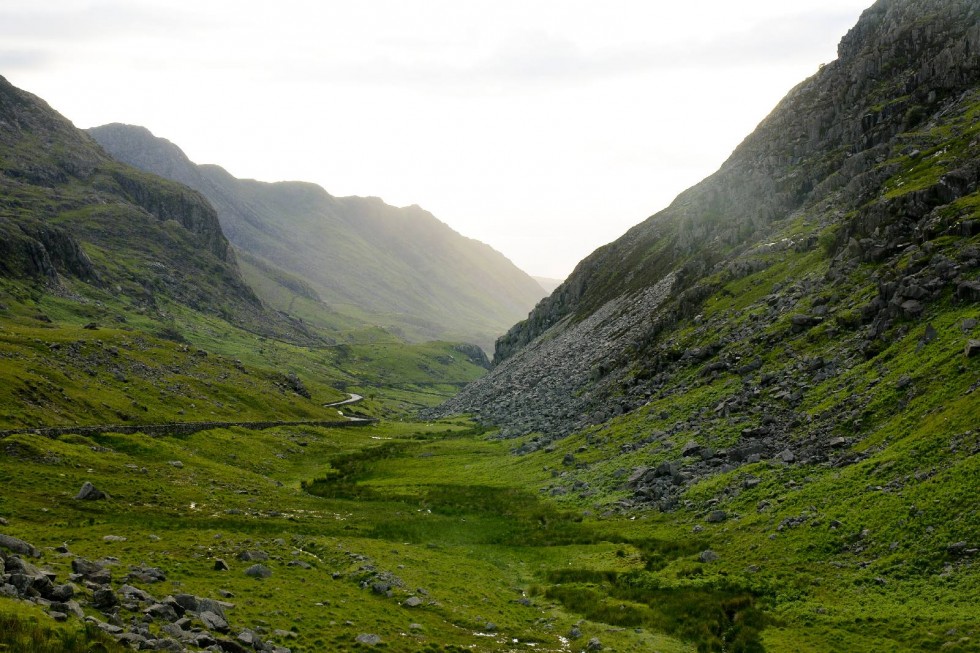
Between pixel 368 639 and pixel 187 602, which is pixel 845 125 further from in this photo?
pixel 187 602

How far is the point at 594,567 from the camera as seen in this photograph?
4328 centimetres

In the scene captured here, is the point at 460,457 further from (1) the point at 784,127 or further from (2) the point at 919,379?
(1) the point at 784,127

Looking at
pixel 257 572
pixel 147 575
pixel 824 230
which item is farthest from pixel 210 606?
pixel 824 230

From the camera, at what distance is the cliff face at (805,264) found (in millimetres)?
60000

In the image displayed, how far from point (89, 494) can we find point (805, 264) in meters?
87.3

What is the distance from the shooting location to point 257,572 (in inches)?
1353

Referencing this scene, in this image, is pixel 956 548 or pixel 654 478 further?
pixel 654 478

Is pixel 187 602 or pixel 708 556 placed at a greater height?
pixel 187 602

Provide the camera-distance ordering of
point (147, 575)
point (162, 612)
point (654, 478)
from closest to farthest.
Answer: point (162, 612), point (147, 575), point (654, 478)

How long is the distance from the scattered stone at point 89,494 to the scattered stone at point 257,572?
2088cm

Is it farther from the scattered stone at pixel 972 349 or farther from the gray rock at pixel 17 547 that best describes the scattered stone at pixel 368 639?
the scattered stone at pixel 972 349

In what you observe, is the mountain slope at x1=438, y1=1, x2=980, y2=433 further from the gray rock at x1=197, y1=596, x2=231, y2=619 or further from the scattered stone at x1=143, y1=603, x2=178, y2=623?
the scattered stone at x1=143, y1=603, x2=178, y2=623

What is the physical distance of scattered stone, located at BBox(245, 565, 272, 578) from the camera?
34.2 meters

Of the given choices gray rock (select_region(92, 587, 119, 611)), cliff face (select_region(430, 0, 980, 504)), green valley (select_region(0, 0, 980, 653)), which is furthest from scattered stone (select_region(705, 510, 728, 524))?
gray rock (select_region(92, 587, 119, 611))
